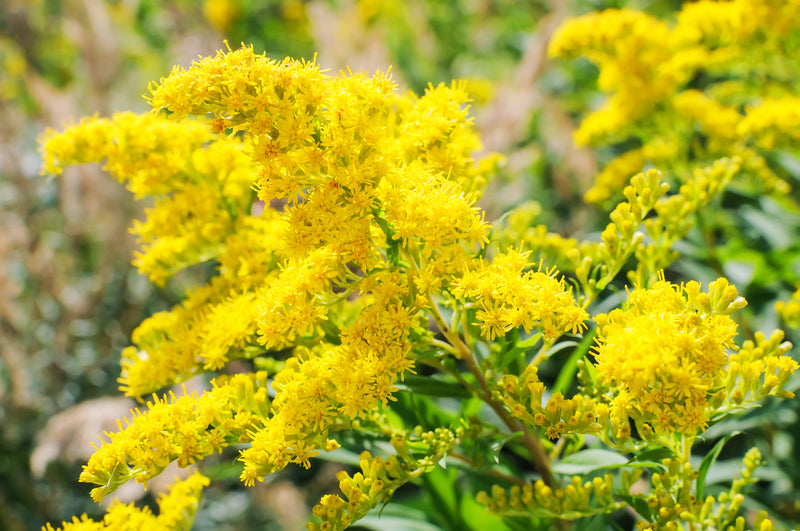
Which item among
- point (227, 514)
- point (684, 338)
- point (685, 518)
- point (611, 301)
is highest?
point (684, 338)

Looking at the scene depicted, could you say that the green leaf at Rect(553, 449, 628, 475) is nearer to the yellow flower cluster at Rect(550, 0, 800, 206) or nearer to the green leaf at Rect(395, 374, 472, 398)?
the green leaf at Rect(395, 374, 472, 398)

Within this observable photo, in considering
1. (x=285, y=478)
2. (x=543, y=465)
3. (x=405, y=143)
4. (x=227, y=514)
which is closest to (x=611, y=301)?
(x=543, y=465)

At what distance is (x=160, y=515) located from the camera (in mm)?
1442

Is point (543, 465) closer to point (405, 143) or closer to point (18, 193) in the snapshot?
point (405, 143)

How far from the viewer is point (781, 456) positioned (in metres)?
1.94

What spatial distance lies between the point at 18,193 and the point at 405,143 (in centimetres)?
312

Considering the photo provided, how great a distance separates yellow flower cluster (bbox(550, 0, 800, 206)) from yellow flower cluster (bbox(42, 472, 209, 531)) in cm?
160

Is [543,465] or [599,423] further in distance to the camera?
[543,465]

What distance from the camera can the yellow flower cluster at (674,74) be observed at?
2.10 meters

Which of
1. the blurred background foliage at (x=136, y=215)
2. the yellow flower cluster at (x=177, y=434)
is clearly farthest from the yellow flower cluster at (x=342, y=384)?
the blurred background foliage at (x=136, y=215)

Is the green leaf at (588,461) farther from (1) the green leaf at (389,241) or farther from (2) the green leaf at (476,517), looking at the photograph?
(1) the green leaf at (389,241)

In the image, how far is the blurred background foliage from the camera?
2463 millimetres

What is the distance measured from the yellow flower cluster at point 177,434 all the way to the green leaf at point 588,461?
710mm

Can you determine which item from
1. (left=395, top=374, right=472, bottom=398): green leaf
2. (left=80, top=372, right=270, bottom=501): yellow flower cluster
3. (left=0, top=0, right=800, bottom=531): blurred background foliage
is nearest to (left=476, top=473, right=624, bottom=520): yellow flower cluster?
(left=395, top=374, right=472, bottom=398): green leaf
